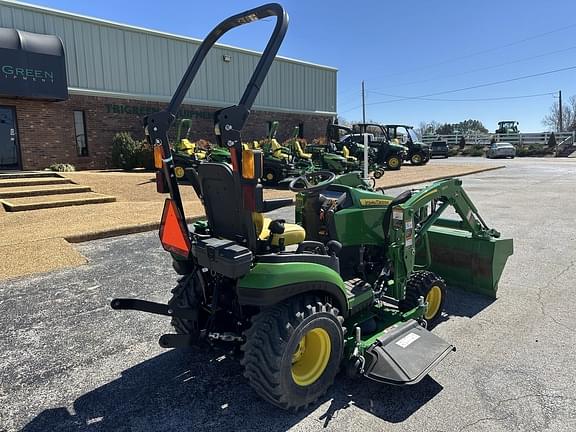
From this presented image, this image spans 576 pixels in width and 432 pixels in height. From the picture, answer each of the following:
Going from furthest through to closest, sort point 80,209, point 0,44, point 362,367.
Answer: point 0,44 → point 80,209 → point 362,367

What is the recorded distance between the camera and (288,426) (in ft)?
8.26

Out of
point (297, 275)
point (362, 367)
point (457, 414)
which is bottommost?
point (457, 414)

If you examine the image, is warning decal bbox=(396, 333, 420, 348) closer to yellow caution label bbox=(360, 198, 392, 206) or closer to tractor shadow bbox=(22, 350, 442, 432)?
tractor shadow bbox=(22, 350, 442, 432)

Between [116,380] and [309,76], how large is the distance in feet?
85.8

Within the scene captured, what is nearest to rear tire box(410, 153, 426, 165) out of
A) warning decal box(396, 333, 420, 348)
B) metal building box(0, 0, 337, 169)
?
metal building box(0, 0, 337, 169)

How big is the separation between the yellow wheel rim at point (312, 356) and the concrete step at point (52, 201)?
28.3 feet

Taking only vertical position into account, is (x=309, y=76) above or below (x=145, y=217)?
above

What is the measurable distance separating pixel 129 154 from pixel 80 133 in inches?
88.1

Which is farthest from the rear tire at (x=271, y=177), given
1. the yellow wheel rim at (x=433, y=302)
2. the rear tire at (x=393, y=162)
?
the yellow wheel rim at (x=433, y=302)

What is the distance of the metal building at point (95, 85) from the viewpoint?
49.7 feet

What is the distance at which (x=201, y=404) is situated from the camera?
274 centimetres

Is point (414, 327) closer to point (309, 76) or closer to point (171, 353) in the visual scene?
point (171, 353)

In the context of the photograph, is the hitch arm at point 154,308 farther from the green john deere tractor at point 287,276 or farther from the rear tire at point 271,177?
the rear tire at point 271,177

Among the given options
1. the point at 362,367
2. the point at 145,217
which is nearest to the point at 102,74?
the point at 145,217
